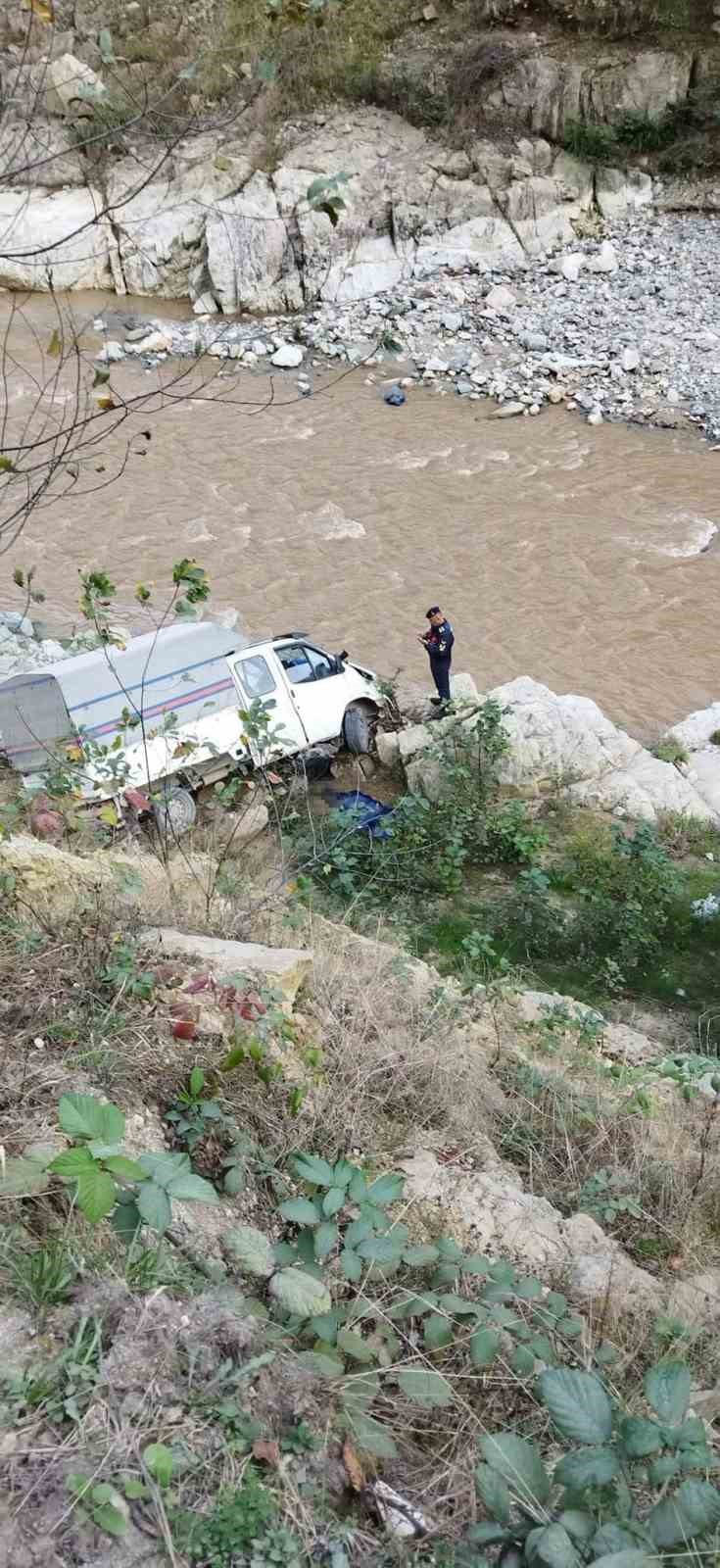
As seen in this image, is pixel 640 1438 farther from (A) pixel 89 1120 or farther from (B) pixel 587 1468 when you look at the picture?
(A) pixel 89 1120

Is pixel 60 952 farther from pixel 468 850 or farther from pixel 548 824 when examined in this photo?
pixel 548 824

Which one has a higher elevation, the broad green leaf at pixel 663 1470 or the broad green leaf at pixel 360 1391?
the broad green leaf at pixel 663 1470

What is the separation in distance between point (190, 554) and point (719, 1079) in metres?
11.6

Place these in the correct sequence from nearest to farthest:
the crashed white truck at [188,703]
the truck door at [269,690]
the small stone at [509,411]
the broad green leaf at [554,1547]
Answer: the broad green leaf at [554,1547] < the crashed white truck at [188,703] < the truck door at [269,690] < the small stone at [509,411]

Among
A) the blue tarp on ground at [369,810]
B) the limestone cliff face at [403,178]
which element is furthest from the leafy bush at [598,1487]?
the limestone cliff face at [403,178]

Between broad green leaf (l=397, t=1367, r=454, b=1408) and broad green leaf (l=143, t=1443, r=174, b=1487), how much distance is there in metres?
0.55

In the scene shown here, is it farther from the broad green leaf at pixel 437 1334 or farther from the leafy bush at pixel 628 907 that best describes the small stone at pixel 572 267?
the broad green leaf at pixel 437 1334

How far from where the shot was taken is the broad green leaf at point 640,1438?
5.60 feet

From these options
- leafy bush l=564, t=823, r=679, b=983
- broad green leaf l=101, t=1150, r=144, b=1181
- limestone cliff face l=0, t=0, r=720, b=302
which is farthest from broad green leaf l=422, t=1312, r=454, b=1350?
limestone cliff face l=0, t=0, r=720, b=302

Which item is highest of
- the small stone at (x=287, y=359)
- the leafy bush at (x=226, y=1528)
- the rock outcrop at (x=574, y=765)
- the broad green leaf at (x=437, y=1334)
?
the leafy bush at (x=226, y=1528)

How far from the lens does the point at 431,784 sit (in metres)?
8.84

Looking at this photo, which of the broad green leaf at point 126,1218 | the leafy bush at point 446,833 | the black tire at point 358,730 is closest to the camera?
the broad green leaf at point 126,1218

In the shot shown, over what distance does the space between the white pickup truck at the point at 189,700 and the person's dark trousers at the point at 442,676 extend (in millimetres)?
735

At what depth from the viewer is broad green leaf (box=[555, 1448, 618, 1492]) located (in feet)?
5.55
